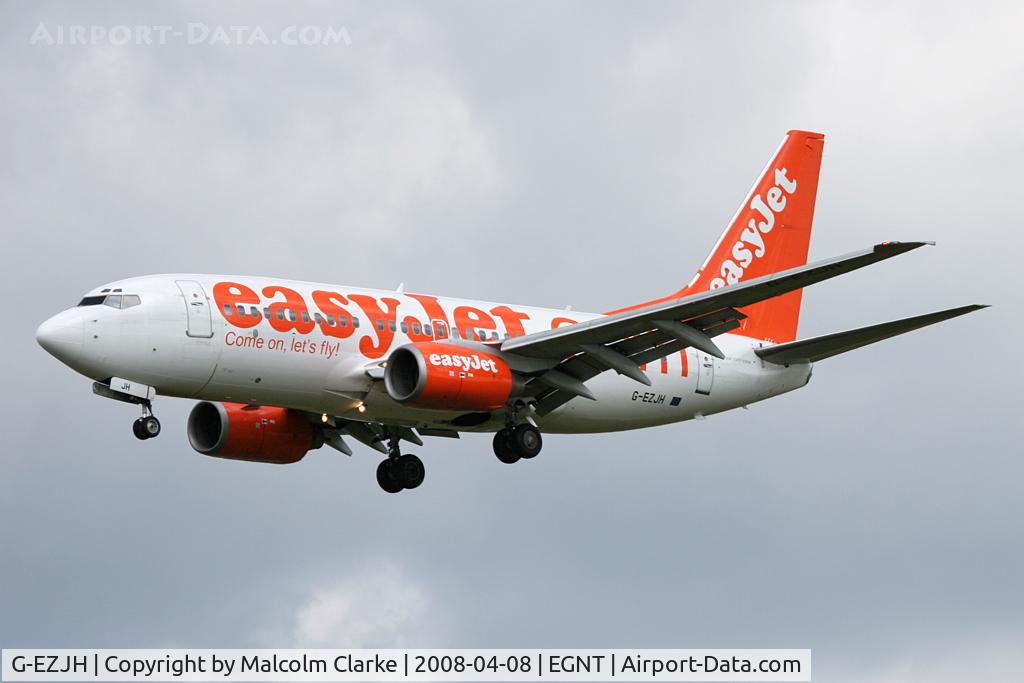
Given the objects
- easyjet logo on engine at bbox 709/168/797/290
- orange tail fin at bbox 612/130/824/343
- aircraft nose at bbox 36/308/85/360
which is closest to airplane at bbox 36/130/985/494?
aircraft nose at bbox 36/308/85/360

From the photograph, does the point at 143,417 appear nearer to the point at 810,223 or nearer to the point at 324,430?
the point at 324,430

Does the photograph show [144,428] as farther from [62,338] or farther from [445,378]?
[445,378]

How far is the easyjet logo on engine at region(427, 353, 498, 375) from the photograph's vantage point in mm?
42500

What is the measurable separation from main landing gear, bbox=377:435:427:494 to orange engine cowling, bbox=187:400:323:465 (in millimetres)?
2284

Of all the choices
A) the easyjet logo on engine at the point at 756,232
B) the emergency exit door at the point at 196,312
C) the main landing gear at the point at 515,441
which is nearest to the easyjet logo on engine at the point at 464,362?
the main landing gear at the point at 515,441

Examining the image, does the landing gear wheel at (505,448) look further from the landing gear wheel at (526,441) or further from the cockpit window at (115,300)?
the cockpit window at (115,300)

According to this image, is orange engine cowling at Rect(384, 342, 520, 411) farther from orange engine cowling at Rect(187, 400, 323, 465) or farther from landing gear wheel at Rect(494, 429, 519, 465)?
orange engine cowling at Rect(187, 400, 323, 465)

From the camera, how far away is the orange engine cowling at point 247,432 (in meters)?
47.8

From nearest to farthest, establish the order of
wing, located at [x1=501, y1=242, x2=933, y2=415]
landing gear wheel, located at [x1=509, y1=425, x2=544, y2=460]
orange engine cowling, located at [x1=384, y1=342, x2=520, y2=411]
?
wing, located at [x1=501, y1=242, x2=933, y2=415] < orange engine cowling, located at [x1=384, y1=342, x2=520, y2=411] < landing gear wheel, located at [x1=509, y1=425, x2=544, y2=460]

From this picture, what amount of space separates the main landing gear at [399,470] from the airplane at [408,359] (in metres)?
0.04

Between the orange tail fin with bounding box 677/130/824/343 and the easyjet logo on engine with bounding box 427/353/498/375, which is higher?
the orange tail fin with bounding box 677/130/824/343

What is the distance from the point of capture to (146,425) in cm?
4138

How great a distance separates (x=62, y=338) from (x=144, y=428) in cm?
283

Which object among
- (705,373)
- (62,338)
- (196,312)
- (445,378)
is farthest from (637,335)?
(62,338)
